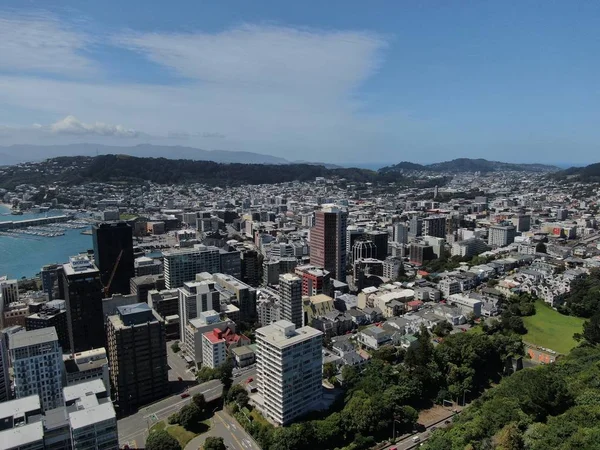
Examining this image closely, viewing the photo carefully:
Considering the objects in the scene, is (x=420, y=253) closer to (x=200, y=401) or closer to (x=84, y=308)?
(x=200, y=401)

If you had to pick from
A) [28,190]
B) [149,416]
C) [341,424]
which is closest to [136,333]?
[149,416]

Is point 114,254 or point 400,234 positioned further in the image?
point 400,234

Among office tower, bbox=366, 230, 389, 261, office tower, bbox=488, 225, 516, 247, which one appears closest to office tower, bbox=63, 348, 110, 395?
office tower, bbox=366, 230, 389, 261

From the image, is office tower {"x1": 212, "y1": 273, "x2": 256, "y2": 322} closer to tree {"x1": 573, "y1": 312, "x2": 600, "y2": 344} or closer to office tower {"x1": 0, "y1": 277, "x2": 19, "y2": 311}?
office tower {"x1": 0, "y1": 277, "x2": 19, "y2": 311}

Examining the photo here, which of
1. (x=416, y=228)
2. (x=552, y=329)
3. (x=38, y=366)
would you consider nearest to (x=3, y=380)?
(x=38, y=366)

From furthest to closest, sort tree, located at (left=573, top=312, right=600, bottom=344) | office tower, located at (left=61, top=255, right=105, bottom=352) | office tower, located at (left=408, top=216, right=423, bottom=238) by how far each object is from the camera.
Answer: office tower, located at (left=408, top=216, right=423, bottom=238), tree, located at (left=573, top=312, right=600, bottom=344), office tower, located at (left=61, top=255, right=105, bottom=352)
